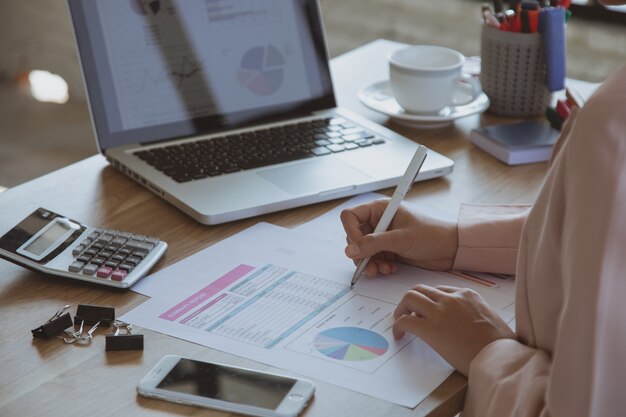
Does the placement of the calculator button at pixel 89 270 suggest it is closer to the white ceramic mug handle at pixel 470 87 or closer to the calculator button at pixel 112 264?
the calculator button at pixel 112 264

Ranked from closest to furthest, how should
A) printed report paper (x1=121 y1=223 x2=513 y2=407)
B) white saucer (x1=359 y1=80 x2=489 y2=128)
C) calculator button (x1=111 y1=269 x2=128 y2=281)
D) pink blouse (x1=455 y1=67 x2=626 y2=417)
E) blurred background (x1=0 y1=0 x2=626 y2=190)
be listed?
1. pink blouse (x1=455 y1=67 x2=626 y2=417)
2. printed report paper (x1=121 y1=223 x2=513 y2=407)
3. calculator button (x1=111 y1=269 x2=128 y2=281)
4. white saucer (x1=359 y1=80 x2=489 y2=128)
5. blurred background (x1=0 y1=0 x2=626 y2=190)

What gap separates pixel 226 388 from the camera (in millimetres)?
815

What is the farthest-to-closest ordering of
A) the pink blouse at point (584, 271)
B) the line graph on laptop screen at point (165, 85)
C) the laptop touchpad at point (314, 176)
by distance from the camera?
the line graph on laptop screen at point (165, 85), the laptop touchpad at point (314, 176), the pink blouse at point (584, 271)

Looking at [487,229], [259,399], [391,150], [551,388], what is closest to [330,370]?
[259,399]

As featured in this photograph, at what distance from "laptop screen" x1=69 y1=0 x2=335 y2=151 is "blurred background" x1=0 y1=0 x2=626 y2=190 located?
1.49 meters

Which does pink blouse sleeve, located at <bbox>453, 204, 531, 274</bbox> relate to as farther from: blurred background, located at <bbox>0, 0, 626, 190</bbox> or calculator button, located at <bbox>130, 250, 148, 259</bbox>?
blurred background, located at <bbox>0, 0, 626, 190</bbox>

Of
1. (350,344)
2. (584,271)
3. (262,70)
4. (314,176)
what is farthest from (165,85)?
(584,271)

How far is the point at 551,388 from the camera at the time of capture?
74 centimetres

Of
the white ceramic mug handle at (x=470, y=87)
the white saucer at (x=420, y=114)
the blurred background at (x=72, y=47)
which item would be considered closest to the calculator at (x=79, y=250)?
the white saucer at (x=420, y=114)

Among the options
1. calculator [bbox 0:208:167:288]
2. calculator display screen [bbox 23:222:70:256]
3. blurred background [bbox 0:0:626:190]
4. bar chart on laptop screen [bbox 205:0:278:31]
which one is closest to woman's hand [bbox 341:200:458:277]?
calculator [bbox 0:208:167:288]

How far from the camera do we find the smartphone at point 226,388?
0.79 metres

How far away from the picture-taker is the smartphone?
31.2 inches

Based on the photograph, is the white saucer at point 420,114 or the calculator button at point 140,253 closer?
the calculator button at point 140,253

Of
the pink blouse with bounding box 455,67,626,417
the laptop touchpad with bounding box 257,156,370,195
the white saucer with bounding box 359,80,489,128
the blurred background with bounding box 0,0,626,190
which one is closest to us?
the pink blouse with bounding box 455,67,626,417
